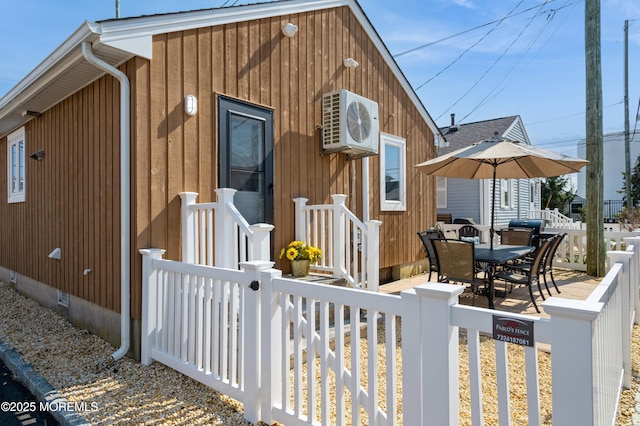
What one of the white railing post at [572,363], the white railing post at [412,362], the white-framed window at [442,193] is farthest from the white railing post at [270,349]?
the white-framed window at [442,193]

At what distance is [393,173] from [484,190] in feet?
22.2

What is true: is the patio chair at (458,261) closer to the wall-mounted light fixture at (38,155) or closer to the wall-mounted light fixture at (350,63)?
the wall-mounted light fixture at (350,63)

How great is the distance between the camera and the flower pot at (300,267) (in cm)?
459

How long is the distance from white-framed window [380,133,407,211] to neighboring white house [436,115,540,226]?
5378 mm

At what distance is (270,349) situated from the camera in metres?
2.41

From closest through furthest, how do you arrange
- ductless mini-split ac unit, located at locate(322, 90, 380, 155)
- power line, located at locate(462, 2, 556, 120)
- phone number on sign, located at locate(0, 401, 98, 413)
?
1. phone number on sign, located at locate(0, 401, 98, 413)
2. ductless mini-split ac unit, located at locate(322, 90, 380, 155)
3. power line, located at locate(462, 2, 556, 120)

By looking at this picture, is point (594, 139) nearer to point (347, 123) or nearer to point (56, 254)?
point (347, 123)

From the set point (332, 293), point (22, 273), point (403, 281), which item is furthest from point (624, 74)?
point (22, 273)

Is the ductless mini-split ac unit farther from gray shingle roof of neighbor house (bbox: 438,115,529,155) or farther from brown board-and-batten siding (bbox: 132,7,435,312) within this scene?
gray shingle roof of neighbor house (bbox: 438,115,529,155)

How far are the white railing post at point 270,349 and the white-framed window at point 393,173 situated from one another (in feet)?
14.8

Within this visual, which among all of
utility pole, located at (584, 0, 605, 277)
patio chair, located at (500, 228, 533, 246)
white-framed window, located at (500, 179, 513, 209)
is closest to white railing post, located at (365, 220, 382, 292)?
patio chair, located at (500, 228, 533, 246)

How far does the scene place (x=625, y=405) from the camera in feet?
8.41

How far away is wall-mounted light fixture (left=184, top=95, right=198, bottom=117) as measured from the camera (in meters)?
3.89

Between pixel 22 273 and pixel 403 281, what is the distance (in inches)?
259
